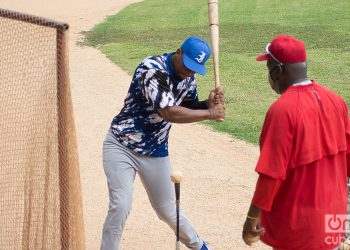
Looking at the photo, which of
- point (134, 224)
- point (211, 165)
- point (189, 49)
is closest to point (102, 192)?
point (134, 224)

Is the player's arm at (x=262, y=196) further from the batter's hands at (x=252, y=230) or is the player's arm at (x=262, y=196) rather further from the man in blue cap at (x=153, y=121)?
the man in blue cap at (x=153, y=121)

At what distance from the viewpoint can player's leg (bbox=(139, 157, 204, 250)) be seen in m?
6.23

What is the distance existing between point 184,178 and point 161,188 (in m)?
2.82

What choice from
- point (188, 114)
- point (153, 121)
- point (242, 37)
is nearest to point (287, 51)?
point (188, 114)

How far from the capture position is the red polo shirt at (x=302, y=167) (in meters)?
4.32

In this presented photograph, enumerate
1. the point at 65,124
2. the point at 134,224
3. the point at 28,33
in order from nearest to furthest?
the point at 65,124 → the point at 28,33 → the point at 134,224

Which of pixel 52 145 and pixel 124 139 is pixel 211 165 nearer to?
pixel 124 139

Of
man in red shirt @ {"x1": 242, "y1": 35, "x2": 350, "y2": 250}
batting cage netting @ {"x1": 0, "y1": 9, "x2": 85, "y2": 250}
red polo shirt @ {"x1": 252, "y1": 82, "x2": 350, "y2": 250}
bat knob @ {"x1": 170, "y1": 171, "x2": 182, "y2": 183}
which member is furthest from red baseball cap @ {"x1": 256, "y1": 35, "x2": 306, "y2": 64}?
bat knob @ {"x1": 170, "y1": 171, "x2": 182, "y2": 183}

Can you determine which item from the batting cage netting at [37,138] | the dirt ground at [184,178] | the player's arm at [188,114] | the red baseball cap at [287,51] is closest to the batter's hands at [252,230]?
the red baseball cap at [287,51]

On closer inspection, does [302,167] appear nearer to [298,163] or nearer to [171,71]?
[298,163]

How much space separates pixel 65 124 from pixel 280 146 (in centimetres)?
158

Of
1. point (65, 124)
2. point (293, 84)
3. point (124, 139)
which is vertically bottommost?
point (124, 139)

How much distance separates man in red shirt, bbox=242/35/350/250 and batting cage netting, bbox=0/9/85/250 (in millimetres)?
1369

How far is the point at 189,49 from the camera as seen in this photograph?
19.2ft
